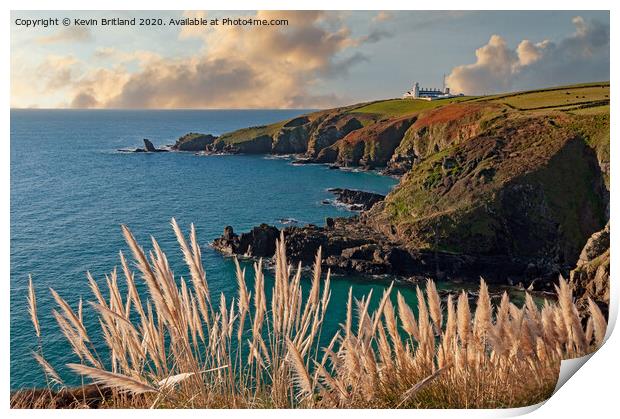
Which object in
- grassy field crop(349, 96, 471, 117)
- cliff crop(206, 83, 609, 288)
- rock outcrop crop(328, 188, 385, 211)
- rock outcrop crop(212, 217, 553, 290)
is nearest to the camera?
cliff crop(206, 83, 609, 288)

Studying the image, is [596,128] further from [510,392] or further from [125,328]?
[125,328]

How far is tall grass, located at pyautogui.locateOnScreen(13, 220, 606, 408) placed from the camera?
3381mm

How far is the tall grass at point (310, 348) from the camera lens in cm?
338

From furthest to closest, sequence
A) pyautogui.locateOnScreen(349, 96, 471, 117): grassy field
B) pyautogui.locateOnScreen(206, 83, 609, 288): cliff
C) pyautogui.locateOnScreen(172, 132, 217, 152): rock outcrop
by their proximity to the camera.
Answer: pyautogui.locateOnScreen(349, 96, 471, 117): grassy field
pyautogui.locateOnScreen(172, 132, 217, 152): rock outcrop
pyautogui.locateOnScreen(206, 83, 609, 288): cliff

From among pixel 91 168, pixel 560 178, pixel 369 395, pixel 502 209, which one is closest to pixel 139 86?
pixel 91 168

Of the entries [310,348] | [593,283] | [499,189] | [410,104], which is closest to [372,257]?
[499,189]

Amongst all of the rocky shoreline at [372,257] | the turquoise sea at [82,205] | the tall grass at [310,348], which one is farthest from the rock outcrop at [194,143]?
the tall grass at [310,348]

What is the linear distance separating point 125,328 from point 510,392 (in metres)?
3.26

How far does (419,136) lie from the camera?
3759 centimetres

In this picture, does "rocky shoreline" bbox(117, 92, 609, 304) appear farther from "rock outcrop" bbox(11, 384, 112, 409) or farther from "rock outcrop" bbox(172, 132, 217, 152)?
"rock outcrop" bbox(11, 384, 112, 409)

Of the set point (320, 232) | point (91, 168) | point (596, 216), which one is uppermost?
point (91, 168)

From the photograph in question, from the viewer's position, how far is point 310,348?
12.1 ft

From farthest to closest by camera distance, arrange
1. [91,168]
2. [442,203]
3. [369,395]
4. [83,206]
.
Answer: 1. [442,203]
2. [91,168]
3. [83,206]
4. [369,395]

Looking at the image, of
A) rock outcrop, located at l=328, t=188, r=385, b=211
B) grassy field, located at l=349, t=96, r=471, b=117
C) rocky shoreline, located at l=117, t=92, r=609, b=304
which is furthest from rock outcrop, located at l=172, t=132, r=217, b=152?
rock outcrop, located at l=328, t=188, r=385, b=211
